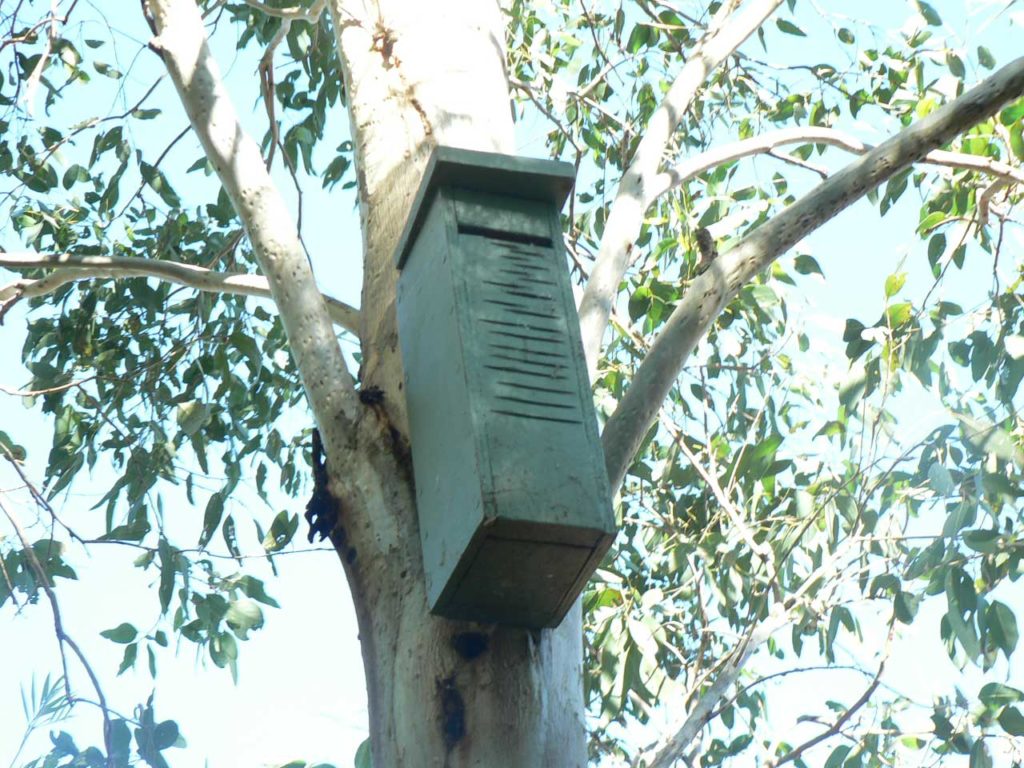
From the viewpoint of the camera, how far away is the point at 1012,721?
2.96 meters

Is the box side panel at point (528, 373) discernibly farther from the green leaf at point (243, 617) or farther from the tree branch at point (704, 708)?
the green leaf at point (243, 617)

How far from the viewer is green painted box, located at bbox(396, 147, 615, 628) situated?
164 centimetres

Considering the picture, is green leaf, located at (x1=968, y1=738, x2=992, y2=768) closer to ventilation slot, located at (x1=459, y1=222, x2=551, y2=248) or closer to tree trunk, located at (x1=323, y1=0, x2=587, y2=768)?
A: tree trunk, located at (x1=323, y1=0, x2=587, y2=768)

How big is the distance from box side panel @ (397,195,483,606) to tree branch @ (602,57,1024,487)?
30 cm

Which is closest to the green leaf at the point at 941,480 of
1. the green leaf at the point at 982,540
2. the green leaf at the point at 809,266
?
the green leaf at the point at 982,540

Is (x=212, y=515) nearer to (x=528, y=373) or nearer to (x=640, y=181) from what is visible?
(x=640, y=181)

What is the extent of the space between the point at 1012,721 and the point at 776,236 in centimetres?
141

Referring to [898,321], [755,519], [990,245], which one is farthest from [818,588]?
[990,245]

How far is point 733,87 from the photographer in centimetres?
503

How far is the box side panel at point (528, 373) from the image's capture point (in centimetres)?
164

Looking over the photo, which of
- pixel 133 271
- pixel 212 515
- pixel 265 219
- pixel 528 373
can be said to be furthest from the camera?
pixel 212 515

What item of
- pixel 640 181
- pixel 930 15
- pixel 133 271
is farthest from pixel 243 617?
pixel 930 15

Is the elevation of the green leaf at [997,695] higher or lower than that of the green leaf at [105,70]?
lower

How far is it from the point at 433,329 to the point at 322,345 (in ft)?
0.76
